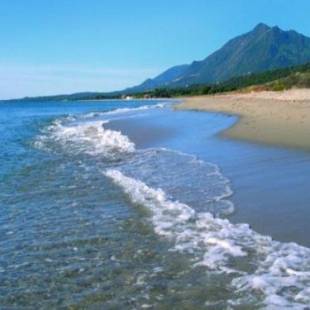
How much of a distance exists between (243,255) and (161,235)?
1.77 meters

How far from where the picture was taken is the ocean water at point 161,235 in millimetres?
6441

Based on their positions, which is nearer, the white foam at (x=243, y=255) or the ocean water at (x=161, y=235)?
the white foam at (x=243, y=255)

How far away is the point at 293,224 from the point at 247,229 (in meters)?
0.74

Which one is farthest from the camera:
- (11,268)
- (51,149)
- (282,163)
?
(51,149)

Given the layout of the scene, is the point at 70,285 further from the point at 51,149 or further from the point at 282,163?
the point at 51,149

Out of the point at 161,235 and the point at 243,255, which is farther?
the point at 161,235

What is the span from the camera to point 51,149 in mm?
25094

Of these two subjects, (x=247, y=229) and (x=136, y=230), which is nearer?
(x=247, y=229)

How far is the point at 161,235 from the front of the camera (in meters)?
8.94

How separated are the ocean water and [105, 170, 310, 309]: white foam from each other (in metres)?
0.02

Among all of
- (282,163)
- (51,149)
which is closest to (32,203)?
(282,163)

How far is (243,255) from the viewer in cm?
758

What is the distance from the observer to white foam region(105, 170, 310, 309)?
618 cm

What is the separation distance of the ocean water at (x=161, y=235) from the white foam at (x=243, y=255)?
16 millimetres
